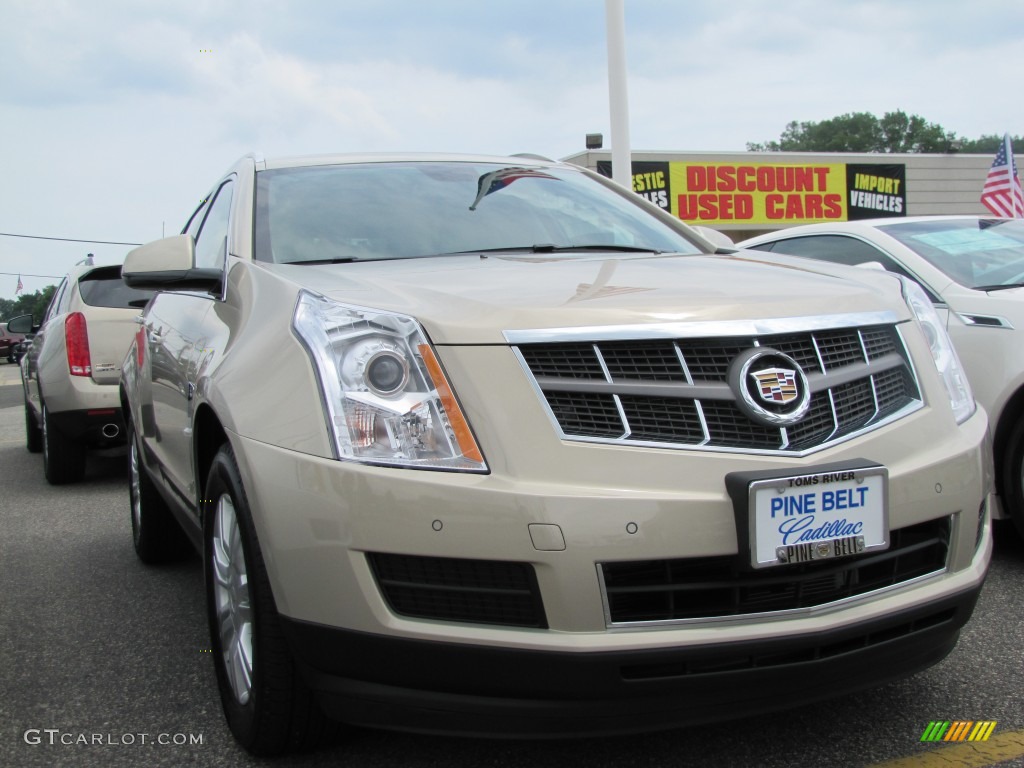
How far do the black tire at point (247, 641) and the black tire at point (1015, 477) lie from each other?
2847 mm

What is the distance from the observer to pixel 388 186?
11.4ft

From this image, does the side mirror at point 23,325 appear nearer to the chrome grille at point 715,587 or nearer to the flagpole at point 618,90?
the flagpole at point 618,90

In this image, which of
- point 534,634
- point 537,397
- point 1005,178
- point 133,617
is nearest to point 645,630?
point 534,634

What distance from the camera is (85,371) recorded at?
6906 mm

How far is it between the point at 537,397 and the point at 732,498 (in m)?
0.43

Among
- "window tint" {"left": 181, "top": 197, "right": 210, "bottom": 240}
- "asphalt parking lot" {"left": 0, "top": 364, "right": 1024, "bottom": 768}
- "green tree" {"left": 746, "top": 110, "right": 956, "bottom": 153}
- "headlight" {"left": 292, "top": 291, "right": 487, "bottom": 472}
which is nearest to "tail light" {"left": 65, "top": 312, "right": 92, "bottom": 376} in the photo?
"window tint" {"left": 181, "top": 197, "right": 210, "bottom": 240}

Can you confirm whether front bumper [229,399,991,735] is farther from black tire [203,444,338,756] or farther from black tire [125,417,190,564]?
black tire [125,417,190,564]

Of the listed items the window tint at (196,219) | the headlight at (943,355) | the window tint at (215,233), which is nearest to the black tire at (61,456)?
the window tint at (196,219)

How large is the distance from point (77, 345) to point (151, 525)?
9.80 ft

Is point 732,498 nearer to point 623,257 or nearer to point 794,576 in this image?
point 794,576

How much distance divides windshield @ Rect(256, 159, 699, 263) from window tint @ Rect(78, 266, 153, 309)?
412 centimetres

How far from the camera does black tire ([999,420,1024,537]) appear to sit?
3924mm

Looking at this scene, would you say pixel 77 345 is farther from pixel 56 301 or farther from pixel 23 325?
pixel 23 325

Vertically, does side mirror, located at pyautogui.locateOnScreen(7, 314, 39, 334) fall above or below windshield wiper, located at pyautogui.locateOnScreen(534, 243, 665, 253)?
below
